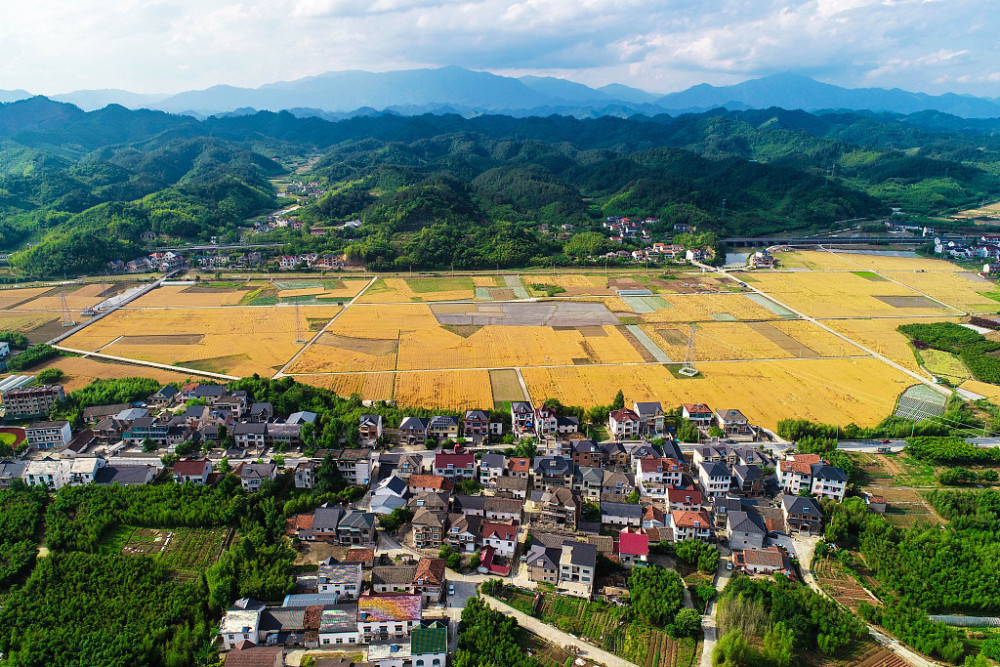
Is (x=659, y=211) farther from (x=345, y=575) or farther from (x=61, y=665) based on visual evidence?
(x=61, y=665)

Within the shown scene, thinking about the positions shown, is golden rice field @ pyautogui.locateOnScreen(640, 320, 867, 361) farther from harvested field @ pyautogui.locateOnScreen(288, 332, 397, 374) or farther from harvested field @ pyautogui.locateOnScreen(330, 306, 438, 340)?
harvested field @ pyautogui.locateOnScreen(288, 332, 397, 374)

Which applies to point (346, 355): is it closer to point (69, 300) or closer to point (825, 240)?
point (69, 300)

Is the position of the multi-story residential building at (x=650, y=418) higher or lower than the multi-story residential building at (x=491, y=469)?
higher

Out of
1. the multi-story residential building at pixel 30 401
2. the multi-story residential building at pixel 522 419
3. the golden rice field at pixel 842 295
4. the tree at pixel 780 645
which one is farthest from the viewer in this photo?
the golden rice field at pixel 842 295

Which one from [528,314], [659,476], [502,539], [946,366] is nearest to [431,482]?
[502,539]

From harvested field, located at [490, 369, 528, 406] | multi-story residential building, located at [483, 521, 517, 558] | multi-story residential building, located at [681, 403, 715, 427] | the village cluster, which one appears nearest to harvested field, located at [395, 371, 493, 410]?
harvested field, located at [490, 369, 528, 406]

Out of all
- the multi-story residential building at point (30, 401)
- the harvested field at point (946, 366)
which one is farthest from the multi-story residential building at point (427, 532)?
the harvested field at point (946, 366)

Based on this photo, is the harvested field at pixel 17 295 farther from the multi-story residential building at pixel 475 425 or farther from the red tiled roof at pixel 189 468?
the multi-story residential building at pixel 475 425
